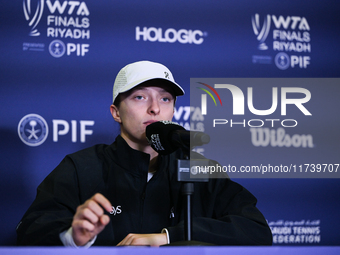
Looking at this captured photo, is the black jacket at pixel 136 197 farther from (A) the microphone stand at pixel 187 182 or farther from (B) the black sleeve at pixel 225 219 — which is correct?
(A) the microphone stand at pixel 187 182

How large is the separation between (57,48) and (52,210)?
3.49 feet

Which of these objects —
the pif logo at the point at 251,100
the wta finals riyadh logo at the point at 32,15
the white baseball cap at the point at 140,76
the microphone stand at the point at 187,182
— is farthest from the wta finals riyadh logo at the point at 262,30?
the microphone stand at the point at 187,182

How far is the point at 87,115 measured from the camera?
6.25ft

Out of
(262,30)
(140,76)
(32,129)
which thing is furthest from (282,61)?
(32,129)

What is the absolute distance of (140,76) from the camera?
1330mm

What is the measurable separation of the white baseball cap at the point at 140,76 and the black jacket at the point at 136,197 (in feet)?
0.71

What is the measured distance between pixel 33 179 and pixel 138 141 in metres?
0.81

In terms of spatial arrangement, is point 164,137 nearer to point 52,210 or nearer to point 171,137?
point 171,137

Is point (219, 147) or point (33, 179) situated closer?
point (33, 179)

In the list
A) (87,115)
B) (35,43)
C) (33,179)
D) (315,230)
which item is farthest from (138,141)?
(315,230)

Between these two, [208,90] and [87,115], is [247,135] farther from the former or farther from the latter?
[87,115]

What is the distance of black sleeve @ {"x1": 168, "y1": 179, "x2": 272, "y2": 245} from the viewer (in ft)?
3.53

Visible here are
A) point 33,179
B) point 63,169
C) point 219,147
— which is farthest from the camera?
point 219,147

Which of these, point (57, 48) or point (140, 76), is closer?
point (140, 76)
